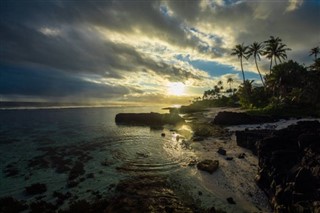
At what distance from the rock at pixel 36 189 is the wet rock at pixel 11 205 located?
1.42 meters

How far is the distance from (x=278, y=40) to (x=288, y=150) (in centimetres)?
6606

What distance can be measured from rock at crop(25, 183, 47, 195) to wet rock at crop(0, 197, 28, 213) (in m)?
1.42

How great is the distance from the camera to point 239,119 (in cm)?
5431

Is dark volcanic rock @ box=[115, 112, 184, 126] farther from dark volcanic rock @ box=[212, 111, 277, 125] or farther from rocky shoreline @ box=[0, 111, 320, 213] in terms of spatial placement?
rocky shoreline @ box=[0, 111, 320, 213]

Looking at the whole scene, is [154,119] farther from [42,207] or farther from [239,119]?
[42,207]

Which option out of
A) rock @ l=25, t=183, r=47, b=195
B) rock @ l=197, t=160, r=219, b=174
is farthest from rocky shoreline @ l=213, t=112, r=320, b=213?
rock @ l=25, t=183, r=47, b=195

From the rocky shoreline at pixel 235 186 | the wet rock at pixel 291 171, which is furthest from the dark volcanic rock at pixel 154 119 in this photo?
the wet rock at pixel 291 171

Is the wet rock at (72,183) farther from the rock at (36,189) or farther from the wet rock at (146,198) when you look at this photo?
the wet rock at (146,198)

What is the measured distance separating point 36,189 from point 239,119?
4866 cm

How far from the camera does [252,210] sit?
15469mm

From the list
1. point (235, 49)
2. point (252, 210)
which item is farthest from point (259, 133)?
point (235, 49)

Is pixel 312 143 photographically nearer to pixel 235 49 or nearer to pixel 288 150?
pixel 288 150

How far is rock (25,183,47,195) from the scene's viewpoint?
17.9m

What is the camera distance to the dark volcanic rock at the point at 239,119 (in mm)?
50594
